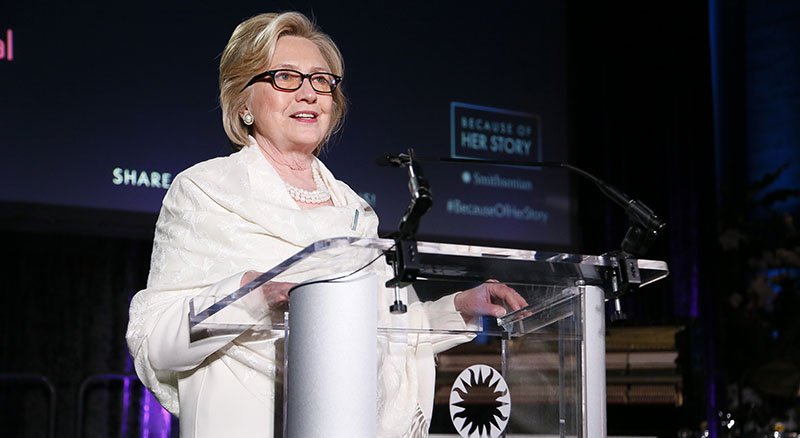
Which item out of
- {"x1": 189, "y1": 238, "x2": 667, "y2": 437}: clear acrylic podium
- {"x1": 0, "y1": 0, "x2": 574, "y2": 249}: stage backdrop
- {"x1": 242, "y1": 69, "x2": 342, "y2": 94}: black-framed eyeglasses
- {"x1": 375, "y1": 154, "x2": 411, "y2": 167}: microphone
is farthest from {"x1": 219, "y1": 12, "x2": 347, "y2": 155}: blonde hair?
{"x1": 0, "y1": 0, "x2": 574, "y2": 249}: stage backdrop

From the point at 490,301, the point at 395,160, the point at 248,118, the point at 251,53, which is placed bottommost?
the point at 490,301

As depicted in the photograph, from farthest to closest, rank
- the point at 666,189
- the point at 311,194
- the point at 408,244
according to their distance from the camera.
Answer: the point at 666,189 < the point at 311,194 < the point at 408,244

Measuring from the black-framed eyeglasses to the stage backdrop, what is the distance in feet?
5.11

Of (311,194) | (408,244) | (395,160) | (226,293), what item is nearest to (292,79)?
(311,194)

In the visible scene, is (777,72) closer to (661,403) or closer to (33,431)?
(661,403)

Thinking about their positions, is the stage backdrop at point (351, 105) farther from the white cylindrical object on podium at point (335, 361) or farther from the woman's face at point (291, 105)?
the white cylindrical object on podium at point (335, 361)

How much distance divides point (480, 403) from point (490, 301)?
0.15 m

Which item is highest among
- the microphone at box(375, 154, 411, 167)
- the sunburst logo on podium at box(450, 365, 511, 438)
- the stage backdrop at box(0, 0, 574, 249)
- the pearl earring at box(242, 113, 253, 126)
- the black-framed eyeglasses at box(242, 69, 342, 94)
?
the stage backdrop at box(0, 0, 574, 249)

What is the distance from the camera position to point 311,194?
6.66ft

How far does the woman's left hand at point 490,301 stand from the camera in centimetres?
157

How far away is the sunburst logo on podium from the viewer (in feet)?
4.98

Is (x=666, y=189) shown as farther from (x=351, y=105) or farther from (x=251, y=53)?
(x=251, y=53)

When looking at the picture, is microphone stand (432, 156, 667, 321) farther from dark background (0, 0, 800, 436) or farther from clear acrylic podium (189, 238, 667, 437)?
dark background (0, 0, 800, 436)

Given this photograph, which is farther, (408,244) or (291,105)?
(291,105)
